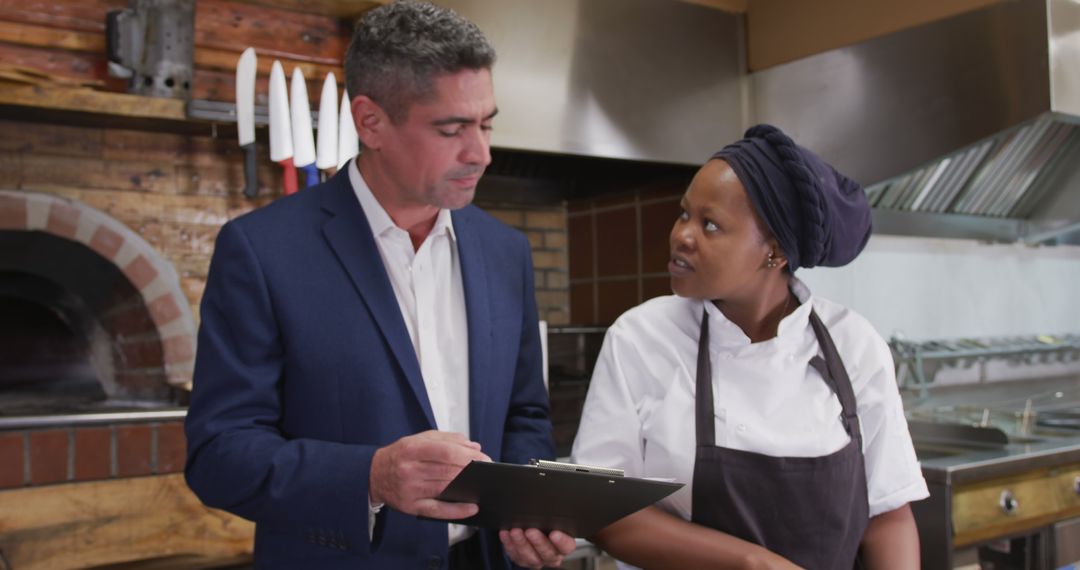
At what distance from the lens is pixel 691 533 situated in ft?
4.82

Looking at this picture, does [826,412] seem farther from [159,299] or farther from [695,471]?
[159,299]

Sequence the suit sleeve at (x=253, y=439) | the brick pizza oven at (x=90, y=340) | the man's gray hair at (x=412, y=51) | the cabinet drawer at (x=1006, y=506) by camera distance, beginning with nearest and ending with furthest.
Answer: the suit sleeve at (x=253, y=439) → the man's gray hair at (x=412, y=51) → the brick pizza oven at (x=90, y=340) → the cabinet drawer at (x=1006, y=506)

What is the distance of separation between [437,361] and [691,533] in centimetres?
48

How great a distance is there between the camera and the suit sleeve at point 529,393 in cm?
165

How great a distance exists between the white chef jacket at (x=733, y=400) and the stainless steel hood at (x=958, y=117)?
64.2 inches

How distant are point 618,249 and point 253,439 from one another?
261 centimetres

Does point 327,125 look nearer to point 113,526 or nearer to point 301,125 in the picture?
point 301,125

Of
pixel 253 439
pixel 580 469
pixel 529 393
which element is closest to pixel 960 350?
pixel 529 393

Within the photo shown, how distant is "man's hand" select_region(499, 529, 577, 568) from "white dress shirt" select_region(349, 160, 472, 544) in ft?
0.57

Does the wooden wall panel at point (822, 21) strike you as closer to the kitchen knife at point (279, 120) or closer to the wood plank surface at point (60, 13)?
the kitchen knife at point (279, 120)

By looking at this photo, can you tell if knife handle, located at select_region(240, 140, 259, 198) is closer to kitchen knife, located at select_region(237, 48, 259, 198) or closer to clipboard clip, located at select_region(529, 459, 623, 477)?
kitchen knife, located at select_region(237, 48, 259, 198)

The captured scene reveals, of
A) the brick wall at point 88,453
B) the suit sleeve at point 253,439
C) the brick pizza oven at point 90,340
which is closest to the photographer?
the suit sleeve at point 253,439

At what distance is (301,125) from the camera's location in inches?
108

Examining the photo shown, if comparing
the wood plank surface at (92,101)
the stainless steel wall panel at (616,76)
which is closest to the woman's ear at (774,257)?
the stainless steel wall panel at (616,76)
